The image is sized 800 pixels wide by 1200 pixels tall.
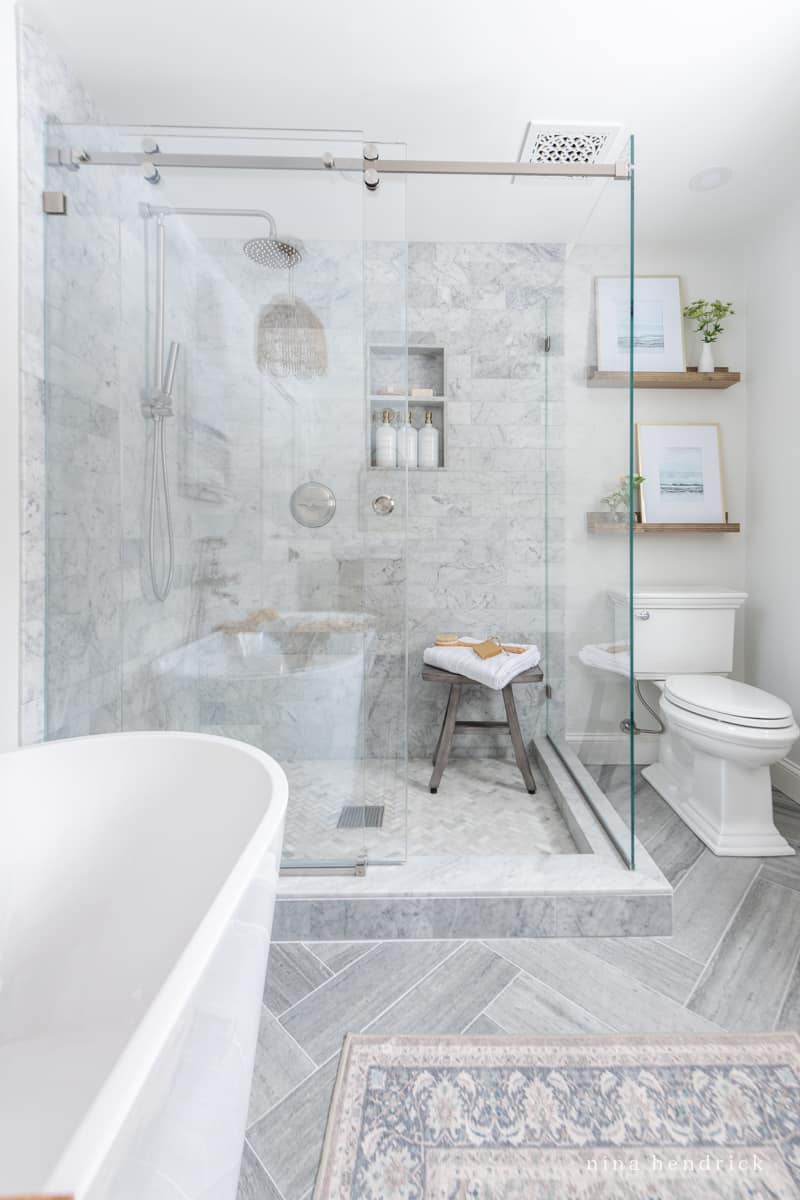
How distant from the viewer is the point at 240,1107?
672mm

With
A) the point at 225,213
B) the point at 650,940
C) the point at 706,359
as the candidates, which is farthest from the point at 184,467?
the point at 706,359

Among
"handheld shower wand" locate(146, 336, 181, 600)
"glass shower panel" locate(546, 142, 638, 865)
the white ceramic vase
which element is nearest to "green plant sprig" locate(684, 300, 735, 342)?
the white ceramic vase

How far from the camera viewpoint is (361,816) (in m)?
1.73

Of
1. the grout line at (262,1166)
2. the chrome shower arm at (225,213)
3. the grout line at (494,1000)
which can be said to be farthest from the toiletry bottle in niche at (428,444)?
the grout line at (262,1166)

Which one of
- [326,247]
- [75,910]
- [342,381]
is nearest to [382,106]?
[326,247]

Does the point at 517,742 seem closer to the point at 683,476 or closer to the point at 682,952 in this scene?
the point at 682,952

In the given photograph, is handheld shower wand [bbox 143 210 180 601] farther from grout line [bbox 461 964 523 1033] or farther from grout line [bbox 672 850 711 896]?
grout line [bbox 672 850 711 896]

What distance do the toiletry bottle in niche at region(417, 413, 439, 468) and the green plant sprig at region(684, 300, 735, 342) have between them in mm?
1328

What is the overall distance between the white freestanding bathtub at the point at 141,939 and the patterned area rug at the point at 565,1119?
1.52ft

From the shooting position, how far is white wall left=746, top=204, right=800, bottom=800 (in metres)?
2.47

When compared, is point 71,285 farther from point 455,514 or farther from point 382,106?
point 455,514

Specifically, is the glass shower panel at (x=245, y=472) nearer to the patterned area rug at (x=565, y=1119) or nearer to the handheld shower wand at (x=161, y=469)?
the handheld shower wand at (x=161, y=469)

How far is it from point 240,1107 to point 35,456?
1.60 m

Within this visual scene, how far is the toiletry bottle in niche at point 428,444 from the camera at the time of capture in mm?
2752
